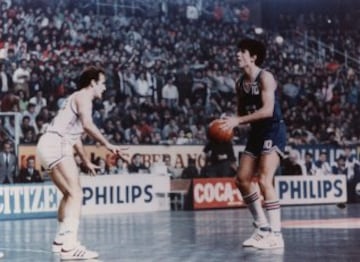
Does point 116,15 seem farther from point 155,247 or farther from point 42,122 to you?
point 155,247

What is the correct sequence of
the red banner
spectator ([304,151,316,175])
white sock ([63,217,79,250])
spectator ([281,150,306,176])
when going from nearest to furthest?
white sock ([63,217,79,250]) < the red banner < spectator ([281,150,306,176]) < spectator ([304,151,316,175])

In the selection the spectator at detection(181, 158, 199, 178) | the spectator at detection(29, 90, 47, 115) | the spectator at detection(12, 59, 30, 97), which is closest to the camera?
the spectator at detection(181, 158, 199, 178)

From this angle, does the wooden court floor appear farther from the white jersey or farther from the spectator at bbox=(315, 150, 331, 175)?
the spectator at bbox=(315, 150, 331, 175)

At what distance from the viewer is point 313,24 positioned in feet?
109

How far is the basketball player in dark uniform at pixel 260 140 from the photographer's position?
966 cm

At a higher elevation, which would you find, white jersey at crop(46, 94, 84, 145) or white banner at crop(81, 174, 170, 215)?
white jersey at crop(46, 94, 84, 145)

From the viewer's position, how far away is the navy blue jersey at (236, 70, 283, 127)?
9.81 metres

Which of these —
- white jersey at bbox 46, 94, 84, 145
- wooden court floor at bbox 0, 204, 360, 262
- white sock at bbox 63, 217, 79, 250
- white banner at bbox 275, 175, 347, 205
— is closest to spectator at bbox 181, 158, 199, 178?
white banner at bbox 275, 175, 347, 205

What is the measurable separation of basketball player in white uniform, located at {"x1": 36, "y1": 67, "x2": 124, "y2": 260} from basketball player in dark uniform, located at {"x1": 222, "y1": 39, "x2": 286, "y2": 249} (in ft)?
6.02

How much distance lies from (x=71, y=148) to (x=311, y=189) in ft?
47.6

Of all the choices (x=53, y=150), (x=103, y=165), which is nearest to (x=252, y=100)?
(x=53, y=150)

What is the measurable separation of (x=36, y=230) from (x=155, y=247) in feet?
14.6

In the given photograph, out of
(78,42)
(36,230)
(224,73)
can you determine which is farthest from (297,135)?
(36,230)

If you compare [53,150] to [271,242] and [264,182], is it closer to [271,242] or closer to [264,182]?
[264,182]
